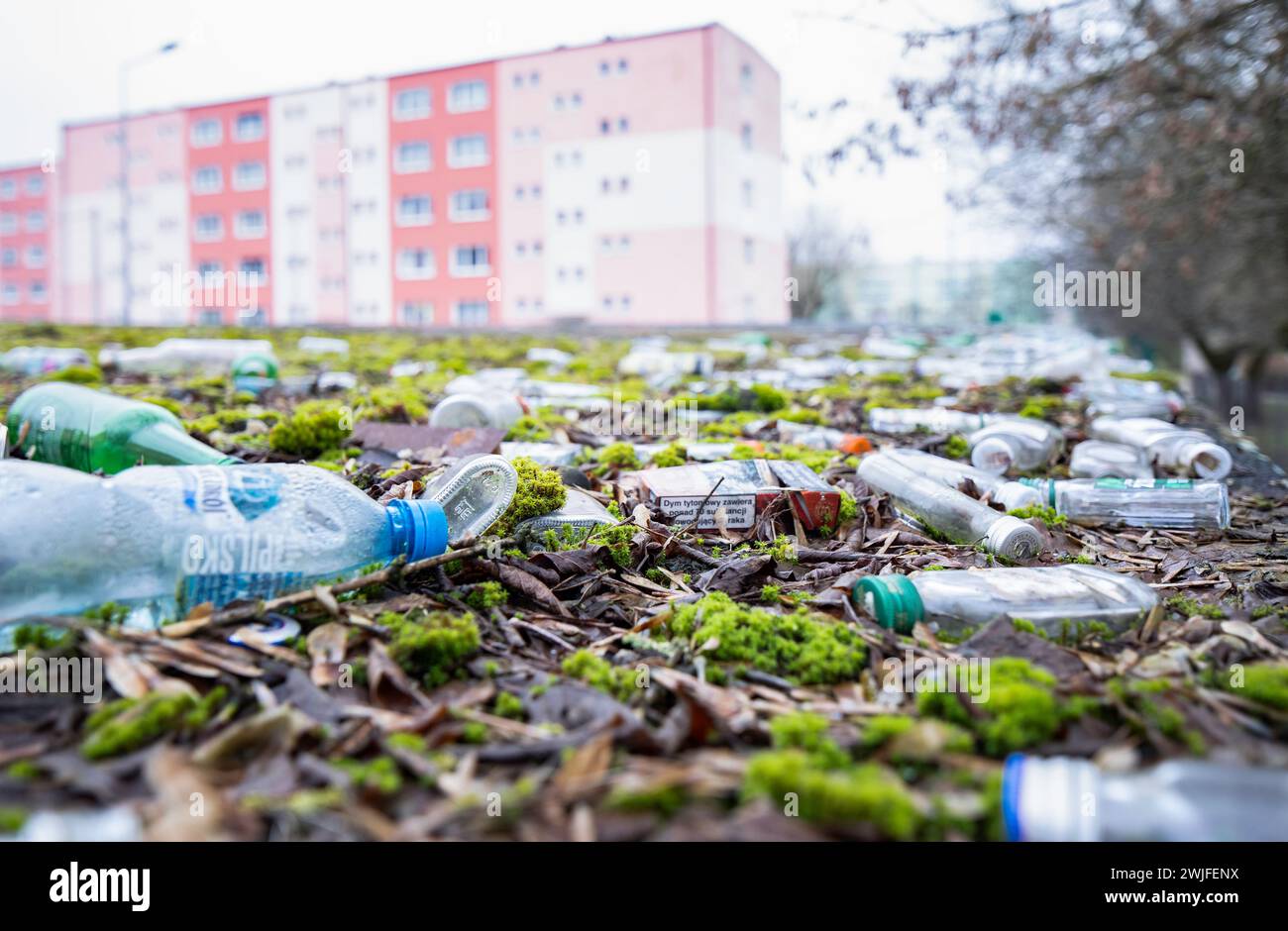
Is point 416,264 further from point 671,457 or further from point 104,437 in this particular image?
point 104,437

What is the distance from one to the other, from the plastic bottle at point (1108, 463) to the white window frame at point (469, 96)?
137ft

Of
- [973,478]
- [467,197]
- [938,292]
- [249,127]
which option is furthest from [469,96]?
[938,292]

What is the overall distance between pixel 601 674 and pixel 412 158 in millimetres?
45363

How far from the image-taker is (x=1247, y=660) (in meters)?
1.86

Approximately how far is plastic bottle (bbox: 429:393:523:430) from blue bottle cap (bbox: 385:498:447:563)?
1971 millimetres

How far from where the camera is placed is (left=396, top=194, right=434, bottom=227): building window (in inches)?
1707

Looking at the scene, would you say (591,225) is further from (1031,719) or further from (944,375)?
(1031,719)

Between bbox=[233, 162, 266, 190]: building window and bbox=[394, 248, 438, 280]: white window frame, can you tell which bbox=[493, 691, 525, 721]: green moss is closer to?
bbox=[394, 248, 438, 280]: white window frame

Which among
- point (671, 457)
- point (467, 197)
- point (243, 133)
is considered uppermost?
point (243, 133)

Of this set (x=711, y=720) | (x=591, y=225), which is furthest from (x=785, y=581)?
(x=591, y=225)

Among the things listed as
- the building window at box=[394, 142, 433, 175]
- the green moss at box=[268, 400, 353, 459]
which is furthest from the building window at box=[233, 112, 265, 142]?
the green moss at box=[268, 400, 353, 459]

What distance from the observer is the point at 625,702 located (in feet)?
5.59

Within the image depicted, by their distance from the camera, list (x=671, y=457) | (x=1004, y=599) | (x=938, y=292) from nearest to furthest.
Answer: (x=1004, y=599) → (x=671, y=457) → (x=938, y=292)

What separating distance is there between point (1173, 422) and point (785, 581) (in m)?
3.67
